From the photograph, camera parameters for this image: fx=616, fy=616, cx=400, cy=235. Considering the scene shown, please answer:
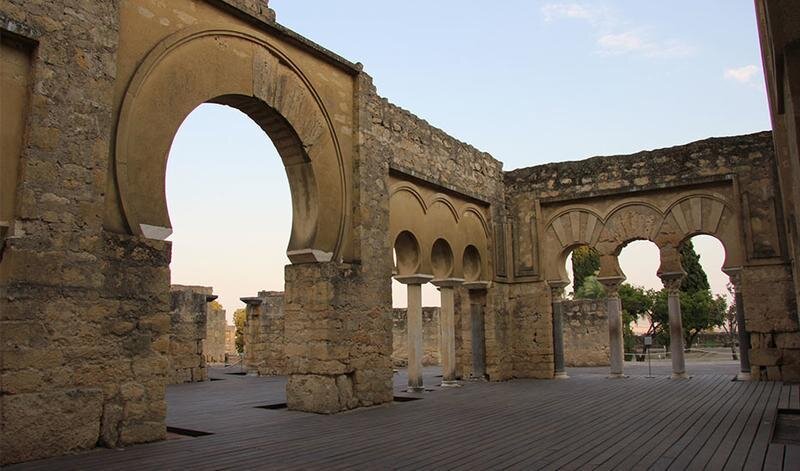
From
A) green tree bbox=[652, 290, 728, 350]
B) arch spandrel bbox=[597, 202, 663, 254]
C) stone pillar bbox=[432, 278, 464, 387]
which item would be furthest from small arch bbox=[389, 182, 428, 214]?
green tree bbox=[652, 290, 728, 350]

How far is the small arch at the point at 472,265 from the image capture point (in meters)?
12.9

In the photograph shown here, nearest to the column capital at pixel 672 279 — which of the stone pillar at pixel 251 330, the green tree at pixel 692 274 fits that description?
the stone pillar at pixel 251 330

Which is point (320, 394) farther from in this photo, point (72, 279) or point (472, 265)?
point (472, 265)

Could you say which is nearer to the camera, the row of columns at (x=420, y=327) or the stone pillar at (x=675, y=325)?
the row of columns at (x=420, y=327)

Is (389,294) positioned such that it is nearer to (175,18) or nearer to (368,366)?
(368,366)

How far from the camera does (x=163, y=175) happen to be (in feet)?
20.0

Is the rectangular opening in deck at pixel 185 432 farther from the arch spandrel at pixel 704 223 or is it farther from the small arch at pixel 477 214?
the arch spandrel at pixel 704 223

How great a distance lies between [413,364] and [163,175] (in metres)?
5.74

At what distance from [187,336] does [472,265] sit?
639 centimetres

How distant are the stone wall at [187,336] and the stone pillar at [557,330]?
7601 millimetres

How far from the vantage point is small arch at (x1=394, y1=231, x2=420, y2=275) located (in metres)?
10.9

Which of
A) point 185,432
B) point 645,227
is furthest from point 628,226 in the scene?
point 185,432

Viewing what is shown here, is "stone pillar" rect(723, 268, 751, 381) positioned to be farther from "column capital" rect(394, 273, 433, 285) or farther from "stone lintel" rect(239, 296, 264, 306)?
"stone lintel" rect(239, 296, 264, 306)

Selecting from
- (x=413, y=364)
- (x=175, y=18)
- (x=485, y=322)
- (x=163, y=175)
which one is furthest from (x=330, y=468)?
(x=485, y=322)
